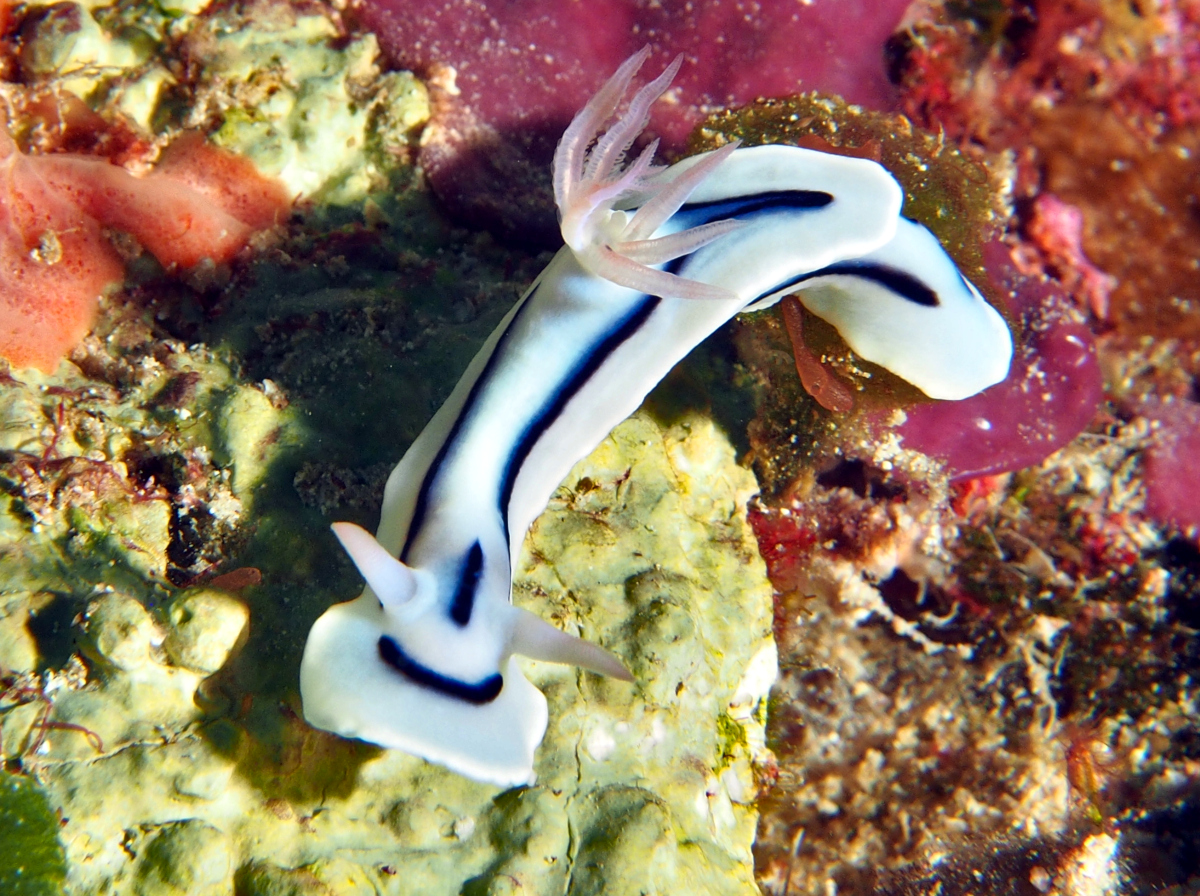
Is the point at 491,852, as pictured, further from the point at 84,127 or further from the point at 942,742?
the point at 84,127

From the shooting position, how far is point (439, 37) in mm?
3750

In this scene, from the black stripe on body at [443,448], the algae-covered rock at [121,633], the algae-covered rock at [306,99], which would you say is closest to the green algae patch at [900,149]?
the black stripe on body at [443,448]

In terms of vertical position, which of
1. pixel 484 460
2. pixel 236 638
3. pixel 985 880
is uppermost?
pixel 484 460

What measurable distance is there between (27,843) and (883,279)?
3.36 m

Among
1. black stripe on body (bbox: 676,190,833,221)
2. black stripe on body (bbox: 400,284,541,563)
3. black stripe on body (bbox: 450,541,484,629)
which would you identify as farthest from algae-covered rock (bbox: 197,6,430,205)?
black stripe on body (bbox: 450,541,484,629)

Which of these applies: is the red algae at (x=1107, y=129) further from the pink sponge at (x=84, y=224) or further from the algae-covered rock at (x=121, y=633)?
the algae-covered rock at (x=121, y=633)

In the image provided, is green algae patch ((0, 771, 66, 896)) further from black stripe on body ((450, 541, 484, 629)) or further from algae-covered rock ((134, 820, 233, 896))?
black stripe on body ((450, 541, 484, 629))

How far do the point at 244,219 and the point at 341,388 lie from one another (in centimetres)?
114

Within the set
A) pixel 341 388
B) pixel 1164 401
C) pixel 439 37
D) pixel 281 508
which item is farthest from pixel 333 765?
pixel 1164 401

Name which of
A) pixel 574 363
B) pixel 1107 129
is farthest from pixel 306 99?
pixel 1107 129

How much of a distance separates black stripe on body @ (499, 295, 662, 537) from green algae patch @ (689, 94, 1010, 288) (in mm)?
1218

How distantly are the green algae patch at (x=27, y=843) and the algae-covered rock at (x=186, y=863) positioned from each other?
0.21 m

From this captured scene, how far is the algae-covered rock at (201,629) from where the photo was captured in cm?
233

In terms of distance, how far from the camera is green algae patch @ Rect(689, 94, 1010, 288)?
10.8ft
